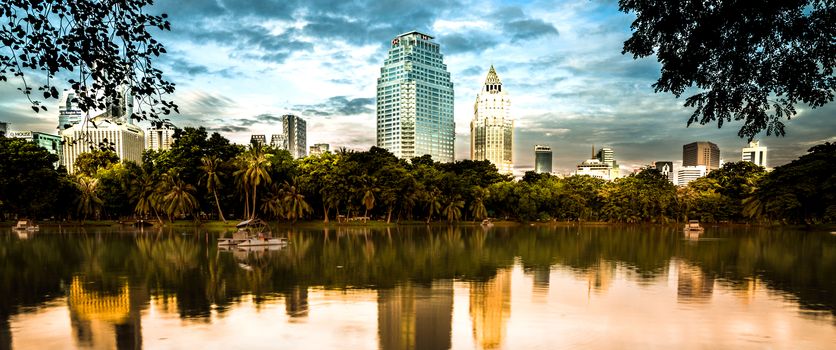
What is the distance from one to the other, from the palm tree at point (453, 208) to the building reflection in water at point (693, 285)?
51736 millimetres

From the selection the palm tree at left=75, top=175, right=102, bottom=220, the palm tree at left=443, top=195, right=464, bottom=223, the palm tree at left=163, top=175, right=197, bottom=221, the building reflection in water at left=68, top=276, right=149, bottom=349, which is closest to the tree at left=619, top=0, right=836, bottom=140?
the building reflection in water at left=68, top=276, right=149, bottom=349

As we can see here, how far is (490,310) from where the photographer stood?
48.8 ft

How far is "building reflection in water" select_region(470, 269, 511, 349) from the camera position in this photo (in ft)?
39.2

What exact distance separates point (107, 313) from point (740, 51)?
1587 centimetres

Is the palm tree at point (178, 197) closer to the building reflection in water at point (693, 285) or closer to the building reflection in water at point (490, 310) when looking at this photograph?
the building reflection in water at point (490, 310)

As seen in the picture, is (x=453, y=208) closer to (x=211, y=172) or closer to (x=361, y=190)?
(x=361, y=190)

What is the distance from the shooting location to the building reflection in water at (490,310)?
11945 millimetres

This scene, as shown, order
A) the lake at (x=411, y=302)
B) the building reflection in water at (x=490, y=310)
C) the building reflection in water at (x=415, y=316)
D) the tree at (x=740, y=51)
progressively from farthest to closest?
the building reflection in water at (x=490, y=310) → the lake at (x=411, y=302) → the building reflection in water at (x=415, y=316) → the tree at (x=740, y=51)

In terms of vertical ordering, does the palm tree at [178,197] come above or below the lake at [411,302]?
above

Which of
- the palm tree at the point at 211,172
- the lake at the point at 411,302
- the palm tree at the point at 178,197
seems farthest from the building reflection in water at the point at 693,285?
the palm tree at the point at 178,197

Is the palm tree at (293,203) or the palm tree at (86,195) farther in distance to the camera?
the palm tree at (86,195)

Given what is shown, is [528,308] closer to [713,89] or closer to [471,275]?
[471,275]

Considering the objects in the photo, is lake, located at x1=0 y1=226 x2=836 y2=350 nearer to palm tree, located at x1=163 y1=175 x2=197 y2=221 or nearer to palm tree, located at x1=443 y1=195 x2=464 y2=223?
palm tree, located at x1=163 y1=175 x2=197 y2=221

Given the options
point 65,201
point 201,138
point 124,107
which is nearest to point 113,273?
point 124,107
